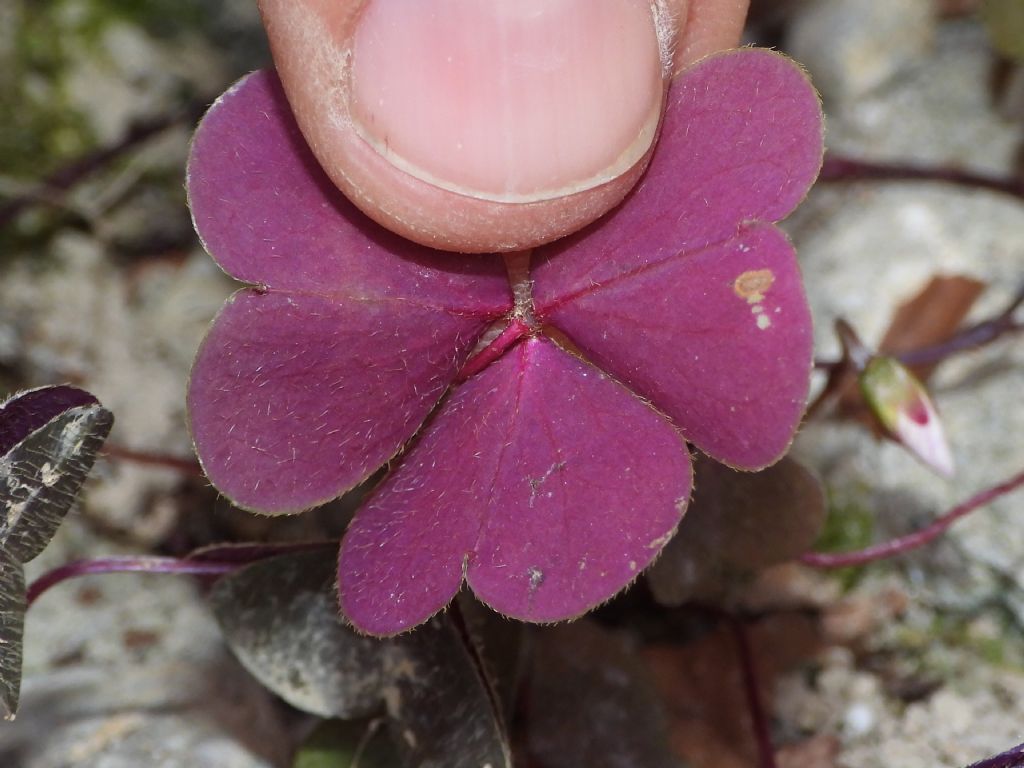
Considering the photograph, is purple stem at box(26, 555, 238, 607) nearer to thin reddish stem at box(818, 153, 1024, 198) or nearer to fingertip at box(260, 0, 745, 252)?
fingertip at box(260, 0, 745, 252)

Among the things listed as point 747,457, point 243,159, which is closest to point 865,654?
point 747,457

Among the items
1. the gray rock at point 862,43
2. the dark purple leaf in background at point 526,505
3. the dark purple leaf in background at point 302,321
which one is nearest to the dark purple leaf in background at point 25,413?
the dark purple leaf in background at point 302,321

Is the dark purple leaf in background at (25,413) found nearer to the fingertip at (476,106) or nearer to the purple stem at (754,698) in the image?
the fingertip at (476,106)

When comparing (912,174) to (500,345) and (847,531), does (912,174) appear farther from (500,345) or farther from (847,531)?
(500,345)

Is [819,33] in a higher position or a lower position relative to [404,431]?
lower

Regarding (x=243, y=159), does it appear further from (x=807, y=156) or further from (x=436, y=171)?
(x=807, y=156)

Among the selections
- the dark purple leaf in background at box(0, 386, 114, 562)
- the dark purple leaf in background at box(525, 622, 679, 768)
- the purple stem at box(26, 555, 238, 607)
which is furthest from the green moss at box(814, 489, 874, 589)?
the dark purple leaf in background at box(0, 386, 114, 562)
